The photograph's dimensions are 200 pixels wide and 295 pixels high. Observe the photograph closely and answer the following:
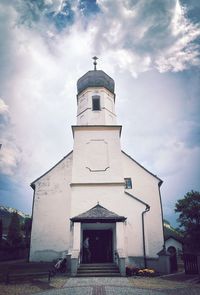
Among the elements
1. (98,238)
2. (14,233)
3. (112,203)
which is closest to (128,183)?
(112,203)

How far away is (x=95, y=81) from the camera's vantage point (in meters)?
22.0

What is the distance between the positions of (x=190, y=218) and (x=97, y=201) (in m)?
20.3

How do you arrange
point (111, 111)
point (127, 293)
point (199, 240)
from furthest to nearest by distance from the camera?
point (199, 240) → point (111, 111) → point (127, 293)

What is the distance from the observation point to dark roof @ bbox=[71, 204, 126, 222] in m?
15.4

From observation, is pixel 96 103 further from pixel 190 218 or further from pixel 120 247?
pixel 190 218

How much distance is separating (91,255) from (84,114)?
37.5 ft

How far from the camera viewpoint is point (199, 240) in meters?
29.5

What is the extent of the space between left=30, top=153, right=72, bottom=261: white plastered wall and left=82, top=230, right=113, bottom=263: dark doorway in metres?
3.43

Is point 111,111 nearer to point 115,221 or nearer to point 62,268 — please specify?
point 115,221

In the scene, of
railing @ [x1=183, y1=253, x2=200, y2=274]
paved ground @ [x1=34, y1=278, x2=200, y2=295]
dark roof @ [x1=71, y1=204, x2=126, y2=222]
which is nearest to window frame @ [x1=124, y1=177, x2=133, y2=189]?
dark roof @ [x1=71, y1=204, x2=126, y2=222]

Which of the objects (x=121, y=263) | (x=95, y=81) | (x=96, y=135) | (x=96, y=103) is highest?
(x=95, y=81)

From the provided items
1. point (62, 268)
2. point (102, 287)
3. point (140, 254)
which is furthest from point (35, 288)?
point (140, 254)

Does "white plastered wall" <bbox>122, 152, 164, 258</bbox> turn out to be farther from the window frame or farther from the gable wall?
the gable wall

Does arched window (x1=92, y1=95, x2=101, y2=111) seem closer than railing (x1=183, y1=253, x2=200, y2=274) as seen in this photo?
No
